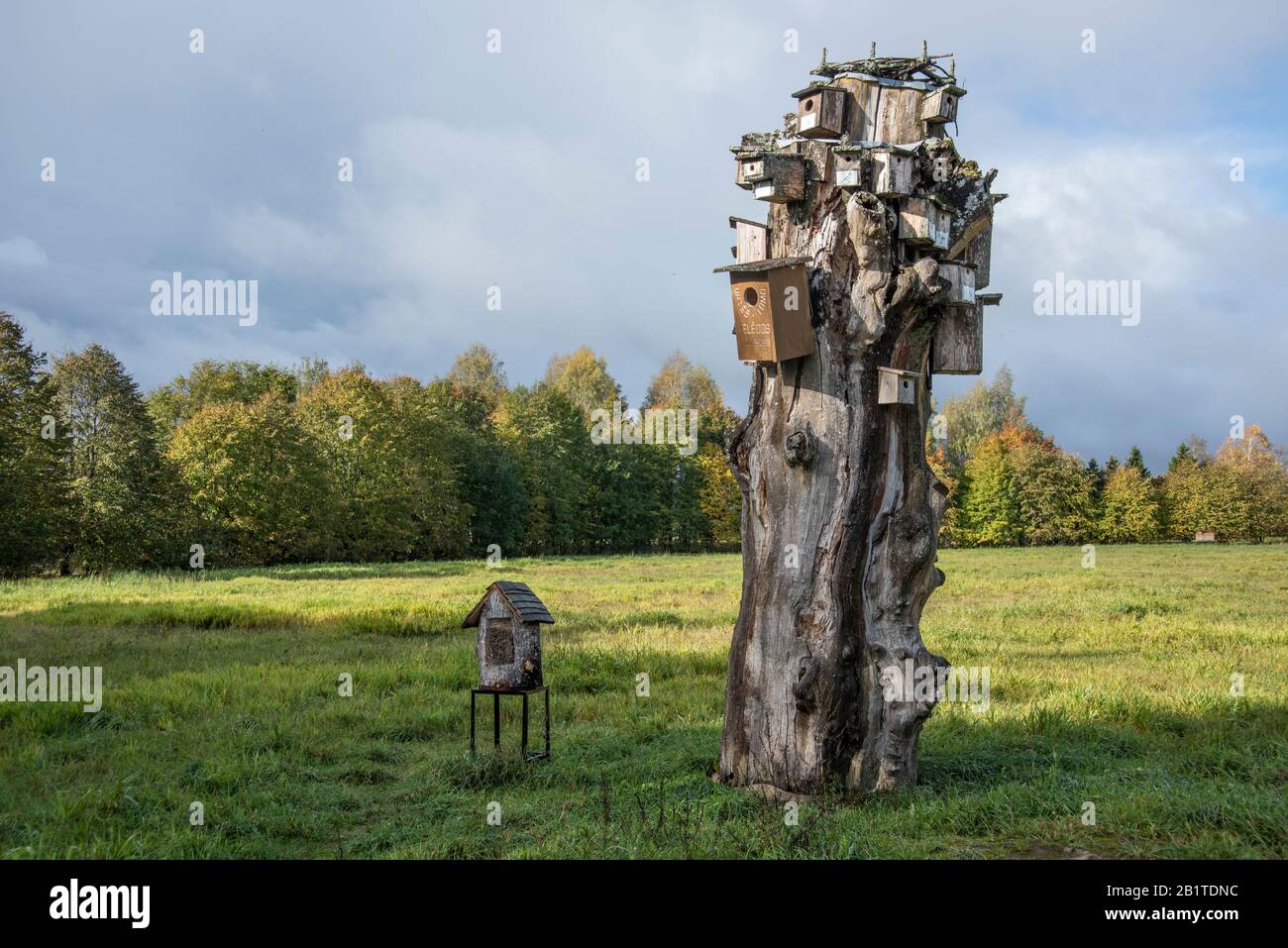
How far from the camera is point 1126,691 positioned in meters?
11.0

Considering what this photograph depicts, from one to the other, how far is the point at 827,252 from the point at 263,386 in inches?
2307

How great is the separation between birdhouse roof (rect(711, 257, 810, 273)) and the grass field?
4.03 m

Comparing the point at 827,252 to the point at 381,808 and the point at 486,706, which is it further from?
the point at 486,706

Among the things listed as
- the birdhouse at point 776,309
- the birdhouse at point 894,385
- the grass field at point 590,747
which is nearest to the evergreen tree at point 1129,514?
the grass field at point 590,747

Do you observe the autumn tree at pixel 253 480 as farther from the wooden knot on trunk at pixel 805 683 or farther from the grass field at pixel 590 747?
the wooden knot on trunk at pixel 805 683

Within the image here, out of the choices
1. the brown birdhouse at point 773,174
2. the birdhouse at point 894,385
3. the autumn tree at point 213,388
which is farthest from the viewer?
the autumn tree at point 213,388

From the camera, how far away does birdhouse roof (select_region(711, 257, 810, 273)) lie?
7574 millimetres

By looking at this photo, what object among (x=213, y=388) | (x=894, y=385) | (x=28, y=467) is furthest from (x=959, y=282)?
(x=213, y=388)

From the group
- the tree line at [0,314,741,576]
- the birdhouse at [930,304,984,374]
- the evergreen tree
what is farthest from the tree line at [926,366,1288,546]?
the birdhouse at [930,304,984,374]

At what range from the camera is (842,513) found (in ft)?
25.1

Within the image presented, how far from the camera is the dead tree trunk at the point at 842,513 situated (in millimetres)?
7609

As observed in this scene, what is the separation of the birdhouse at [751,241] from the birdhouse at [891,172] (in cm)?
96

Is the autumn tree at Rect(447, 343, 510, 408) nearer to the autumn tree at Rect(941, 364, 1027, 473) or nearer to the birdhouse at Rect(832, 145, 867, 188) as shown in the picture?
the autumn tree at Rect(941, 364, 1027, 473)
